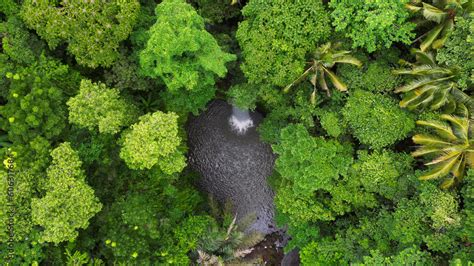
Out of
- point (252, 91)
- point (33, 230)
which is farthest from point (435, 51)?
point (33, 230)

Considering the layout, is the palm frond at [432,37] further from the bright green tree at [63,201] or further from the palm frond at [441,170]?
the bright green tree at [63,201]

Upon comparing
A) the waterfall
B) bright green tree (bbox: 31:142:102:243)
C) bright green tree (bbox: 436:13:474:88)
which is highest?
bright green tree (bbox: 436:13:474:88)

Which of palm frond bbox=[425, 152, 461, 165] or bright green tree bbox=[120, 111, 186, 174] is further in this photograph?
bright green tree bbox=[120, 111, 186, 174]

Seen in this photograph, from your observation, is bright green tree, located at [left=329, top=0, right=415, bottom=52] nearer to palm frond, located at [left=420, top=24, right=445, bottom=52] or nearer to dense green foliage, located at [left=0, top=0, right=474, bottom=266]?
dense green foliage, located at [left=0, top=0, right=474, bottom=266]

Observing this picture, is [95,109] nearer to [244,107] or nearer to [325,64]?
[244,107]

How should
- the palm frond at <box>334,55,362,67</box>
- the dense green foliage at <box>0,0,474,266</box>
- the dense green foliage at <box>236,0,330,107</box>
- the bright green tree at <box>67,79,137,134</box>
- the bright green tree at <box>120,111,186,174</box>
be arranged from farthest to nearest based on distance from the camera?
the dense green foliage at <box>236,0,330,107</box>
the palm frond at <box>334,55,362,67</box>
the bright green tree at <box>67,79,137,134</box>
the bright green tree at <box>120,111,186,174</box>
the dense green foliage at <box>0,0,474,266</box>

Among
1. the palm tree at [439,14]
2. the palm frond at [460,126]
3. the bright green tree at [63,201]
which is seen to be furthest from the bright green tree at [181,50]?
the palm frond at [460,126]

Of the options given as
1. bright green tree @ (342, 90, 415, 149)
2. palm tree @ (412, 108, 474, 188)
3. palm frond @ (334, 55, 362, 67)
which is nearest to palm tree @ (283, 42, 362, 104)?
palm frond @ (334, 55, 362, 67)
